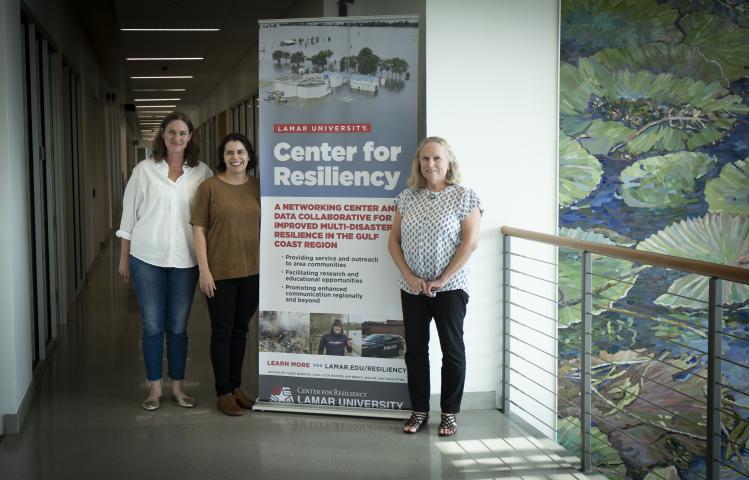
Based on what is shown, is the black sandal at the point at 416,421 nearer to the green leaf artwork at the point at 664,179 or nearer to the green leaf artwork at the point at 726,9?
the green leaf artwork at the point at 664,179

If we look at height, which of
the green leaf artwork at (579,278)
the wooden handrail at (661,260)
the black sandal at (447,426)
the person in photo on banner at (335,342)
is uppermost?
the wooden handrail at (661,260)

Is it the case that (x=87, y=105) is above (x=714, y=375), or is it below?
above

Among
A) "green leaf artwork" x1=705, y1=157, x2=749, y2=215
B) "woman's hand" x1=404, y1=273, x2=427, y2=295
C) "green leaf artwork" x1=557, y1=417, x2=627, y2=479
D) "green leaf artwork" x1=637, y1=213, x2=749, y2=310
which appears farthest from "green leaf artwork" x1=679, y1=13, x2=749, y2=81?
"woman's hand" x1=404, y1=273, x2=427, y2=295

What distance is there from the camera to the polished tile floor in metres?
3.72

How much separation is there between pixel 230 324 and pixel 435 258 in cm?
127

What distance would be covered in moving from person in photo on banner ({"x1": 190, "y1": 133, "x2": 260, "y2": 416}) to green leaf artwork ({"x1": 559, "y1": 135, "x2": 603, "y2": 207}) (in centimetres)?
203

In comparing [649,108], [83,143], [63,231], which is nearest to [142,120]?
[83,143]

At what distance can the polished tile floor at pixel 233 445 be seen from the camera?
3.72 metres

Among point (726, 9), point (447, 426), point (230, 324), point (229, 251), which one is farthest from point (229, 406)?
point (726, 9)

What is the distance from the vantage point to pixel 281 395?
4.62 metres

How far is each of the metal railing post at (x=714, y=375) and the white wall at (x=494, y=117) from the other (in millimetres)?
1796

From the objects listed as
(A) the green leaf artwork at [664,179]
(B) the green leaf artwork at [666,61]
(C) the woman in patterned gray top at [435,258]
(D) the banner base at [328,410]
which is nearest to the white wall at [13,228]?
(D) the banner base at [328,410]

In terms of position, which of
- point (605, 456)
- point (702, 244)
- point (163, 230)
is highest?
point (163, 230)

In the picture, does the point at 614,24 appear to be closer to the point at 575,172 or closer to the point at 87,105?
the point at 575,172
